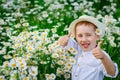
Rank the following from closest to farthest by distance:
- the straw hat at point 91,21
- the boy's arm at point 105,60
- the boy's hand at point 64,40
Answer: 1. the boy's arm at point 105,60
2. the straw hat at point 91,21
3. the boy's hand at point 64,40

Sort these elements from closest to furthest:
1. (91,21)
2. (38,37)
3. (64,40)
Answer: (91,21), (64,40), (38,37)

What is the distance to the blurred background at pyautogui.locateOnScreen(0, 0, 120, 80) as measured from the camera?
296 centimetres

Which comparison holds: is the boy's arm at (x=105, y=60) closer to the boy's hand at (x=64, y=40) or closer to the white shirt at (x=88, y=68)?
the white shirt at (x=88, y=68)

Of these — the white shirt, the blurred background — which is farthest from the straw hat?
the blurred background

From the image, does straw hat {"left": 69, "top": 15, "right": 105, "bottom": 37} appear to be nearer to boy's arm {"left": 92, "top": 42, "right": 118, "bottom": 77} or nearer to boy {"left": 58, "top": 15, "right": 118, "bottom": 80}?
boy {"left": 58, "top": 15, "right": 118, "bottom": 80}

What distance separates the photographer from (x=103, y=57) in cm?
245

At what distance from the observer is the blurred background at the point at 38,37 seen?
296 centimetres

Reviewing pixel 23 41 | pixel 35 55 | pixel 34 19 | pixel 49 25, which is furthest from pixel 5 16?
pixel 35 55

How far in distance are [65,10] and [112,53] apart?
4.90 feet

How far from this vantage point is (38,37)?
3291 mm

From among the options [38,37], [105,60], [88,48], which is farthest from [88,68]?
[38,37]

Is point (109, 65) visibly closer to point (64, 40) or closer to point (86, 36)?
point (86, 36)

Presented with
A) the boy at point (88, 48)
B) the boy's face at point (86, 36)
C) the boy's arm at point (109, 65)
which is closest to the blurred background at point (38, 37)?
the boy at point (88, 48)

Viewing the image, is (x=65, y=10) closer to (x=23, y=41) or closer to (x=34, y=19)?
(x=34, y=19)
